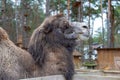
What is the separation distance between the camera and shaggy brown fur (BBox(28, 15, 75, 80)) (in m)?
1.45

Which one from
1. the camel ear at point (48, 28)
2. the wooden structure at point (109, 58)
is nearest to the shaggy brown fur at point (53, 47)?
the camel ear at point (48, 28)

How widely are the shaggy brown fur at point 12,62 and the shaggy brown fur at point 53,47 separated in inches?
2.8

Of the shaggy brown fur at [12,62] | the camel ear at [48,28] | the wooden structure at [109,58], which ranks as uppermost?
the camel ear at [48,28]

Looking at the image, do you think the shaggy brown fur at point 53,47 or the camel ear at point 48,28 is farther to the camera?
the camel ear at point 48,28

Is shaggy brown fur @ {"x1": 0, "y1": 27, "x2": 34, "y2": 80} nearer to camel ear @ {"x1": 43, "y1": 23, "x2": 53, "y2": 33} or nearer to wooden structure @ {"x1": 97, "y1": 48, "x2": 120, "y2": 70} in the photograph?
camel ear @ {"x1": 43, "y1": 23, "x2": 53, "y2": 33}

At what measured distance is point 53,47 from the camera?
1550mm

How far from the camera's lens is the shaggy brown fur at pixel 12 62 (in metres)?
1.27

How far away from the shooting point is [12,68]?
4.28 ft

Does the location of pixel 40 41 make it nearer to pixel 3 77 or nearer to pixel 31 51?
pixel 31 51

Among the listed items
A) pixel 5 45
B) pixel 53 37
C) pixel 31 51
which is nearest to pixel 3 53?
pixel 5 45

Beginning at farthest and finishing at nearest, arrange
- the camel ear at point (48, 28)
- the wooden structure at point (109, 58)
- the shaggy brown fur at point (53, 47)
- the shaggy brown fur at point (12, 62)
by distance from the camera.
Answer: the wooden structure at point (109, 58) < the camel ear at point (48, 28) < the shaggy brown fur at point (53, 47) < the shaggy brown fur at point (12, 62)

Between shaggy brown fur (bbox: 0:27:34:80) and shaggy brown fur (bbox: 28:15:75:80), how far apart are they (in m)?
0.07

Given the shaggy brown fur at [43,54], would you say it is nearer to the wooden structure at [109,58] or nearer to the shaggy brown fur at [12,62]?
the shaggy brown fur at [12,62]

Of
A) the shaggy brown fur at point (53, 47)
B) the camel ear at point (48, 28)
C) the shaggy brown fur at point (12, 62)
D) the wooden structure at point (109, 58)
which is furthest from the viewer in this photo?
the wooden structure at point (109, 58)
